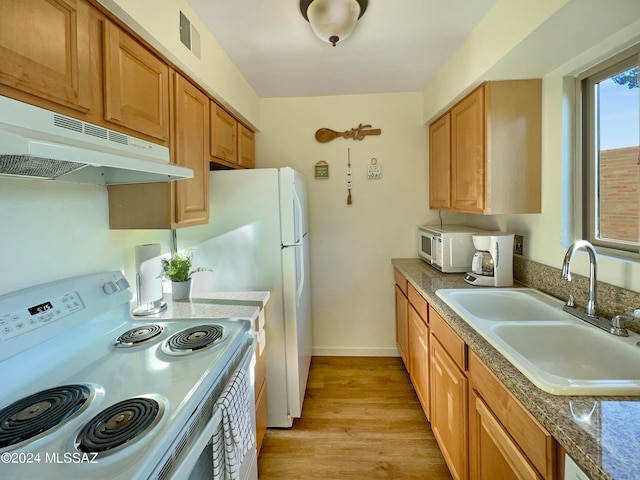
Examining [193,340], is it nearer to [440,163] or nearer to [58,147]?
[58,147]

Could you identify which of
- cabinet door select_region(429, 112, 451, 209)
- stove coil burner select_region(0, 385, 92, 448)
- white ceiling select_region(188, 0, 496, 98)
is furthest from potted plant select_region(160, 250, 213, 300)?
cabinet door select_region(429, 112, 451, 209)

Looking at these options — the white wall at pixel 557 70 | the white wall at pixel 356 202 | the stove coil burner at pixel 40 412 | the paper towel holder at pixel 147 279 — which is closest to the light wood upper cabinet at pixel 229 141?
the white wall at pixel 356 202

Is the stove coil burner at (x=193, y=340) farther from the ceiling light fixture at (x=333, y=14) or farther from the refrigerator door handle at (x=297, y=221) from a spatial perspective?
the ceiling light fixture at (x=333, y=14)

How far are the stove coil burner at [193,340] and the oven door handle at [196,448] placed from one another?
0.92ft

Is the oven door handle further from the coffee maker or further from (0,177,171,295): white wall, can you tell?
the coffee maker

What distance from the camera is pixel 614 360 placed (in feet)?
3.58

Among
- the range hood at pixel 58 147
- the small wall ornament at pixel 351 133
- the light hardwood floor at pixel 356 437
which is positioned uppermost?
the small wall ornament at pixel 351 133

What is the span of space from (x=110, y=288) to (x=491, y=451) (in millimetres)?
1595

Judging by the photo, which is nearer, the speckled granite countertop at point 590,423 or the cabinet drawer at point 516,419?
the speckled granite countertop at point 590,423

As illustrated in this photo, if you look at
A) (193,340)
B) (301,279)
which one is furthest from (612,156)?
(193,340)

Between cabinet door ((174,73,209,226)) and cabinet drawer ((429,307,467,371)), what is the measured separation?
1407mm

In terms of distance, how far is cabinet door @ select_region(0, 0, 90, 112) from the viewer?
76 centimetres

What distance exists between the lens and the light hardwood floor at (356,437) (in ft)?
5.51

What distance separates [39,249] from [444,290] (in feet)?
6.14
